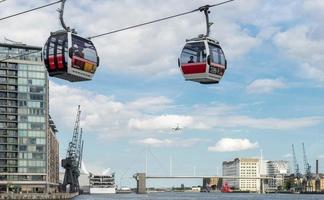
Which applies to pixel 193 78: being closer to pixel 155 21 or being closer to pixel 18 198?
pixel 155 21

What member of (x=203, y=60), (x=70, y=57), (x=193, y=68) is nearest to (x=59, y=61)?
(x=70, y=57)

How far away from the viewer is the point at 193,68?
3016 centimetres

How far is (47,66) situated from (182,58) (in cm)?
641

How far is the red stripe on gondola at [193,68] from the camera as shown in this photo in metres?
29.8

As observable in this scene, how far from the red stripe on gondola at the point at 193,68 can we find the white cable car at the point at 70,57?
4.24 meters

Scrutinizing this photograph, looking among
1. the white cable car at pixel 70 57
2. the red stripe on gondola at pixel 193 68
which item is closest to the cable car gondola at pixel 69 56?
the white cable car at pixel 70 57

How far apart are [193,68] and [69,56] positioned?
19.2ft

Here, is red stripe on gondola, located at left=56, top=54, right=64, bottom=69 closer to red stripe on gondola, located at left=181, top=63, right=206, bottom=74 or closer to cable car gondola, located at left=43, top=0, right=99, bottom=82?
cable car gondola, located at left=43, top=0, right=99, bottom=82

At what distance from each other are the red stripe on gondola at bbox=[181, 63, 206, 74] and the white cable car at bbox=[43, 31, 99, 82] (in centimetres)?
424

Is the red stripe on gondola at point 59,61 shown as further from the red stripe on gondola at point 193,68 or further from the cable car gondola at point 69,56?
the red stripe on gondola at point 193,68

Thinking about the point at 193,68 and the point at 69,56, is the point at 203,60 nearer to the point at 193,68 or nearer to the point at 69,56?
the point at 193,68

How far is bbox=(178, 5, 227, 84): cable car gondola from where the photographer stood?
29469 millimetres

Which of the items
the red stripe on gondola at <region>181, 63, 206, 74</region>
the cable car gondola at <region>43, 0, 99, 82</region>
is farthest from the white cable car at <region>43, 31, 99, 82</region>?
the red stripe on gondola at <region>181, 63, 206, 74</region>

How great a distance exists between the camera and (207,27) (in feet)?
96.5
